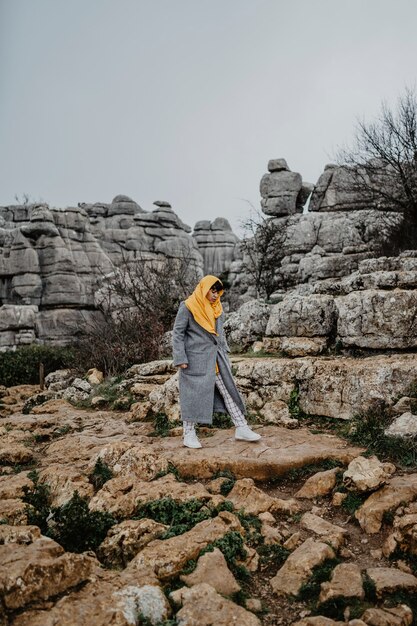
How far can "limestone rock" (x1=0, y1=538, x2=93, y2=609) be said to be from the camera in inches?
89.3

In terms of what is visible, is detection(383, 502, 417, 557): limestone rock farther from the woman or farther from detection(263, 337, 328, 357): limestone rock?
detection(263, 337, 328, 357): limestone rock

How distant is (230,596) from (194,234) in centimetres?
3162

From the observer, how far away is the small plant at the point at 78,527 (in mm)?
3035

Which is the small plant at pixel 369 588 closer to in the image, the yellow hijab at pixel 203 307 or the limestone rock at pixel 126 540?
the limestone rock at pixel 126 540

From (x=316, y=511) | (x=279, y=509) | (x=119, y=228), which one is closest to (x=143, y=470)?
(x=279, y=509)

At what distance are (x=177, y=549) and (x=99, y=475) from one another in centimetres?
153

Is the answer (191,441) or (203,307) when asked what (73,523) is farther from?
(203,307)

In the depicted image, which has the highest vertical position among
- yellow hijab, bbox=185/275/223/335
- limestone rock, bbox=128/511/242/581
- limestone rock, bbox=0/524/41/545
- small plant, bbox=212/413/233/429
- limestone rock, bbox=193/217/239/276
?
limestone rock, bbox=193/217/239/276

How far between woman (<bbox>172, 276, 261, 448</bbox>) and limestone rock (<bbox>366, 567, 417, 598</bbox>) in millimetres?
2340

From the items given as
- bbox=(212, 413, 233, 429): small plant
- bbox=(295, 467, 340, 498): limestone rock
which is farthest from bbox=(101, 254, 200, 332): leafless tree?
bbox=(295, 467, 340, 498): limestone rock

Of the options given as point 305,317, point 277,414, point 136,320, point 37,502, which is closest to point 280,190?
point 136,320

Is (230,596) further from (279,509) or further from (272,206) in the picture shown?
(272,206)

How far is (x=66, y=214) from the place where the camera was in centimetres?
2322

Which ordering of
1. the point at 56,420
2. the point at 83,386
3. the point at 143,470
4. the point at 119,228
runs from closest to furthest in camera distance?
the point at 143,470
the point at 56,420
the point at 83,386
the point at 119,228
